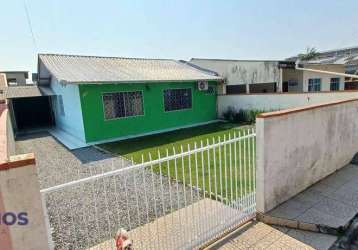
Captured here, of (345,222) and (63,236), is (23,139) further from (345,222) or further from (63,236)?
(345,222)

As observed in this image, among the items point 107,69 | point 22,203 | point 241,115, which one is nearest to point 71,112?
point 107,69

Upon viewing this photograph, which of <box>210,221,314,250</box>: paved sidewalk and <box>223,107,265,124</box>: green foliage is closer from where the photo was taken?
<box>210,221,314,250</box>: paved sidewalk

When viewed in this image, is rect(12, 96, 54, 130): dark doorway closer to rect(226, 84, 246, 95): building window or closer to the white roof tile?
the white roof tile

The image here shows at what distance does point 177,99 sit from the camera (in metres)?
15.6

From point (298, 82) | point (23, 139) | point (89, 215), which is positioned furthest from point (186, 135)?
point (298, 82)

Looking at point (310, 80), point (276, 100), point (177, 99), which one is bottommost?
point (276, 100)

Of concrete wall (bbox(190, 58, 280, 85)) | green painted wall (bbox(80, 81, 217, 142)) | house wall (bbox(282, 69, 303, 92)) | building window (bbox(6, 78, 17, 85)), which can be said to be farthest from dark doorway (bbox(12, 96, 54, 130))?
house wall (bbox(282, 69, 303, 92))

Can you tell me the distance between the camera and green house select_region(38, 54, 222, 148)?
12172mm

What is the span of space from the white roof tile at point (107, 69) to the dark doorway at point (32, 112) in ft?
20.1

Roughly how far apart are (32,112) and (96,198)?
17.8 metres

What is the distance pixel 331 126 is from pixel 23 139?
50.6 feet

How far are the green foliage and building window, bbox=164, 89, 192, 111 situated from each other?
113 inches

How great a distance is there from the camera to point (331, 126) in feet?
20.0

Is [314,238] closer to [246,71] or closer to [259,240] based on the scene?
[259,240]
